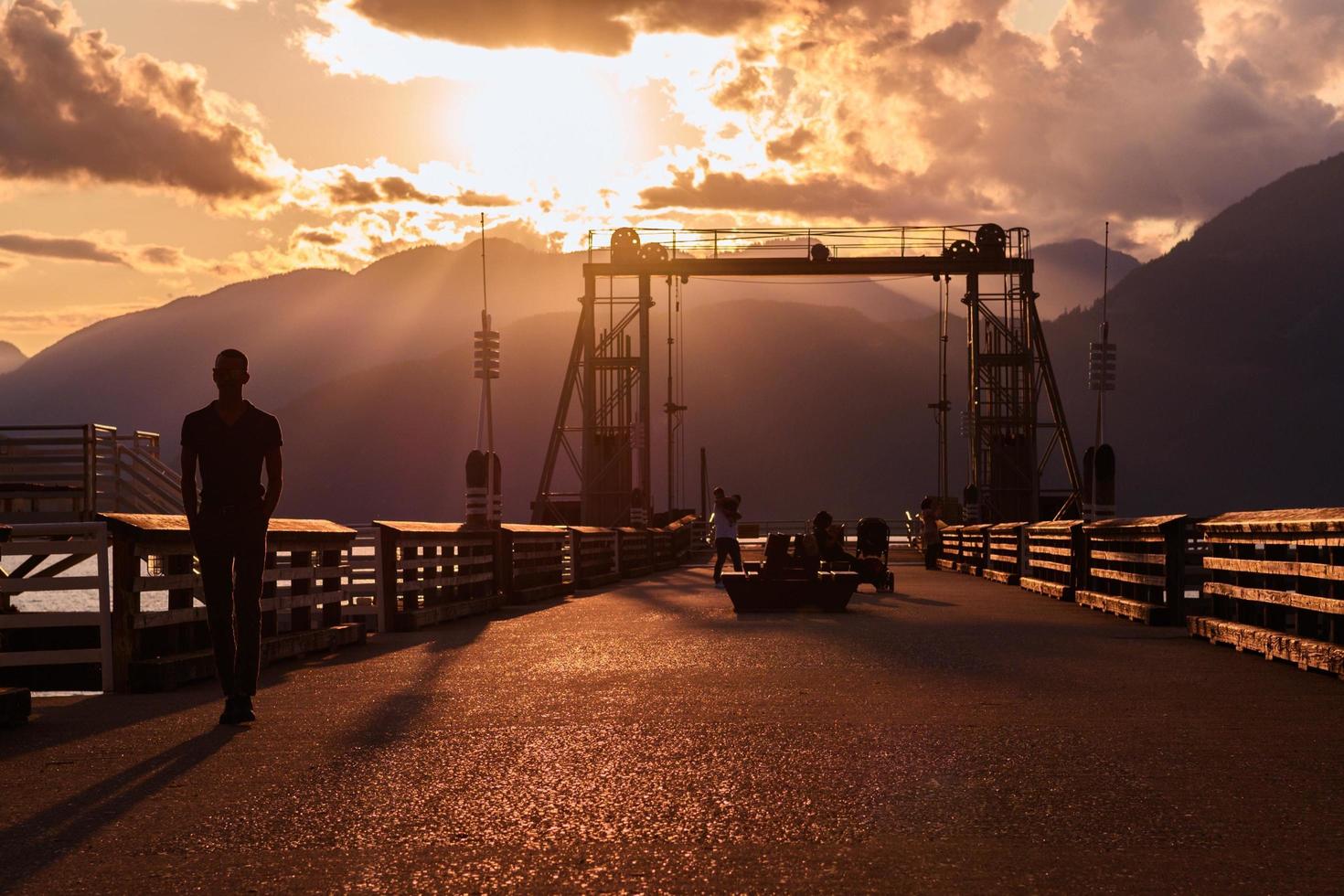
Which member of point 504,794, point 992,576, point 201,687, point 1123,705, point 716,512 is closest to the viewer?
point 504,794

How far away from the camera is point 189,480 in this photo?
8.77 m

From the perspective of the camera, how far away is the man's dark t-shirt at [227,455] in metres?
8.94

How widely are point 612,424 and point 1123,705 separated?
47.6m

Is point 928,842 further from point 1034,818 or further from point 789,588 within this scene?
point 789,588

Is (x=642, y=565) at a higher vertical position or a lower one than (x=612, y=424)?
lower

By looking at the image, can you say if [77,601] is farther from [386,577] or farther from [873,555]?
[386,577]

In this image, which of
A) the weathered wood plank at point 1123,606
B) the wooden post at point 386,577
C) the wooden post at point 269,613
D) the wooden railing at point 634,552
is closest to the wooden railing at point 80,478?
the wooden railing at point 634,552

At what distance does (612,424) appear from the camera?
56.7 m

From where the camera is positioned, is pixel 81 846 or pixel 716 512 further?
pixel 716 512

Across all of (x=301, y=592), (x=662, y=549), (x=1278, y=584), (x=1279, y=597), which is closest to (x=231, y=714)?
(x=301, y=592)

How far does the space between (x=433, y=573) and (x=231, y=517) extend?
36.6 feet

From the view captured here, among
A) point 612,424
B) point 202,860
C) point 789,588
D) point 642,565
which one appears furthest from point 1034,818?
point 612,424

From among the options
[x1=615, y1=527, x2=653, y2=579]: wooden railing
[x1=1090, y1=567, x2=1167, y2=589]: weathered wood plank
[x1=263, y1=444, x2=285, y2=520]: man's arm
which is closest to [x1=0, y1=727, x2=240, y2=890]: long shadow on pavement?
[x1=263, y1=444, x2=285, y2=520]: man's arm

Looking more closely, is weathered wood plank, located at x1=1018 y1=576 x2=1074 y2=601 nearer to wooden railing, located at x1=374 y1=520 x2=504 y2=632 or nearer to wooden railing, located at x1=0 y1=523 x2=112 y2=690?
wooden railing, located at x1=374 y1=520 x2=504 y2=632
